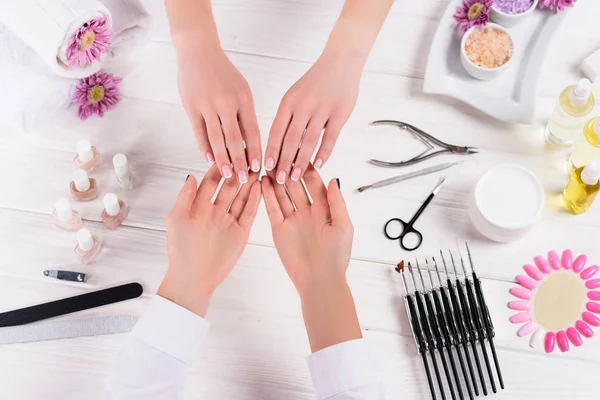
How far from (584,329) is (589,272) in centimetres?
Answer: 9

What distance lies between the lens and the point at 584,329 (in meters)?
0.92

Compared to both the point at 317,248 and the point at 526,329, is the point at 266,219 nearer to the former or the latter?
the point at 317,248

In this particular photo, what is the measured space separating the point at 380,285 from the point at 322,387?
207mm

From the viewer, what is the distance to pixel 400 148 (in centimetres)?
103

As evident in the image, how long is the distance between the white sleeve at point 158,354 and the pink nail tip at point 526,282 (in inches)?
19.6

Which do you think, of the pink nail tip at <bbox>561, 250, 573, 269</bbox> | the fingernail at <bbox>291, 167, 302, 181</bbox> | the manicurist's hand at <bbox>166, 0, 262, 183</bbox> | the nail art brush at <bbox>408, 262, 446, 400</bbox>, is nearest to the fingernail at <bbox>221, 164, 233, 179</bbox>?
the manicurist's hand at <bbox>166, 0, 262, 183</bbox>

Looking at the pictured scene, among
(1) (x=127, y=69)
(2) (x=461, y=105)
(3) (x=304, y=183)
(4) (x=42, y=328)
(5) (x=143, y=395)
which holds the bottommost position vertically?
(5) (x=143, y=395)

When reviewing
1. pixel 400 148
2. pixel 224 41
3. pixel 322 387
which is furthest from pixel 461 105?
pixel 322 387

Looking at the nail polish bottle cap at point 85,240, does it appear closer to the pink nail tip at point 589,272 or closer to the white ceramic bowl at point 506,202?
the white ceramic bowl at point 506,202

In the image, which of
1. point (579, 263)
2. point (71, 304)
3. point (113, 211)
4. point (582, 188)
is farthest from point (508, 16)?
point (71, 304)

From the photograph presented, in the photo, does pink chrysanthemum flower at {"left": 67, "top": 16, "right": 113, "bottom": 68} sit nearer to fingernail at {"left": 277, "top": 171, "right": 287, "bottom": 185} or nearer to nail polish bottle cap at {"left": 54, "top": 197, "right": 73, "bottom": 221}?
nail polish bottle cap at {"left": 54, "top": 197, "right": 73, "bottom": 221}

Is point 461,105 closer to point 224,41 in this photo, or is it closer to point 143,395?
point 224,41

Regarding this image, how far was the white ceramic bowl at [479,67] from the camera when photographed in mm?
1016

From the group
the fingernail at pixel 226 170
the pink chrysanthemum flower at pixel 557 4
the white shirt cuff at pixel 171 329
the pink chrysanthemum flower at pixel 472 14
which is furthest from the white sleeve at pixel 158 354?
the pink chrysanthemum flower at pixel 557 4
